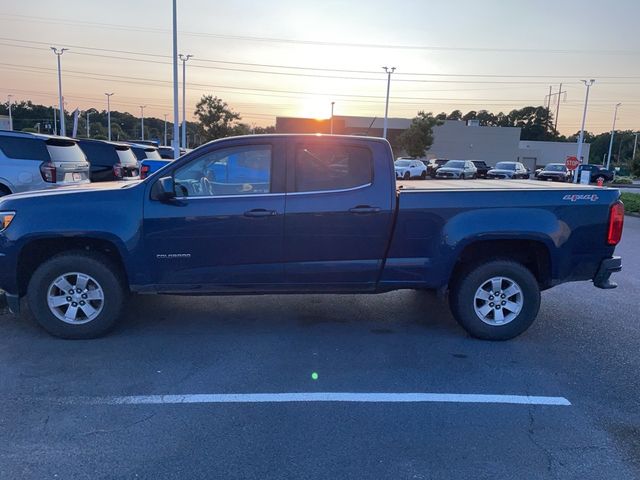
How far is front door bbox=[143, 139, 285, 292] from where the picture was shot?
4816 millimetres

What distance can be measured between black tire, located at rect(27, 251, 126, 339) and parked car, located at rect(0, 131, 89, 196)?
16.7ft

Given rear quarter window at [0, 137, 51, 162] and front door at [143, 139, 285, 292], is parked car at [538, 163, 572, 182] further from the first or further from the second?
front door at [143, 139, 285, 292]

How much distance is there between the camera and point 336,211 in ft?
16.1

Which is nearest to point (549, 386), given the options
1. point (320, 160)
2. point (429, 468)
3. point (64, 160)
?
point (429, 468)

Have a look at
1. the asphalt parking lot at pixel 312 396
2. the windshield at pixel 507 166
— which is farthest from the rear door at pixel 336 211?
the windshield at pixel 507 166

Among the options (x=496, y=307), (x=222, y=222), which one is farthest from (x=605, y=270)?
(x=222, y=222)

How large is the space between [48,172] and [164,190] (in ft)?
19.4

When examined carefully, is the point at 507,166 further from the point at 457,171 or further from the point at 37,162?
the point at 37,162

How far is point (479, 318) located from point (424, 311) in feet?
3.35

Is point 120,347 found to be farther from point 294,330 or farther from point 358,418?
point 358,418

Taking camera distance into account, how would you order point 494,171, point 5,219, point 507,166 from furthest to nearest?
point 507,166
point 494,171
point 5,219

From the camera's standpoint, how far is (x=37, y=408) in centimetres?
366

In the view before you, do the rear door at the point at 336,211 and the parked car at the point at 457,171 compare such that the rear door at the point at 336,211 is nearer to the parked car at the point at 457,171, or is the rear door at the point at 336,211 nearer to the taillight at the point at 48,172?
the taillight at the point at 48,172

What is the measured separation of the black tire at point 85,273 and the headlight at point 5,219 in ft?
1.61
